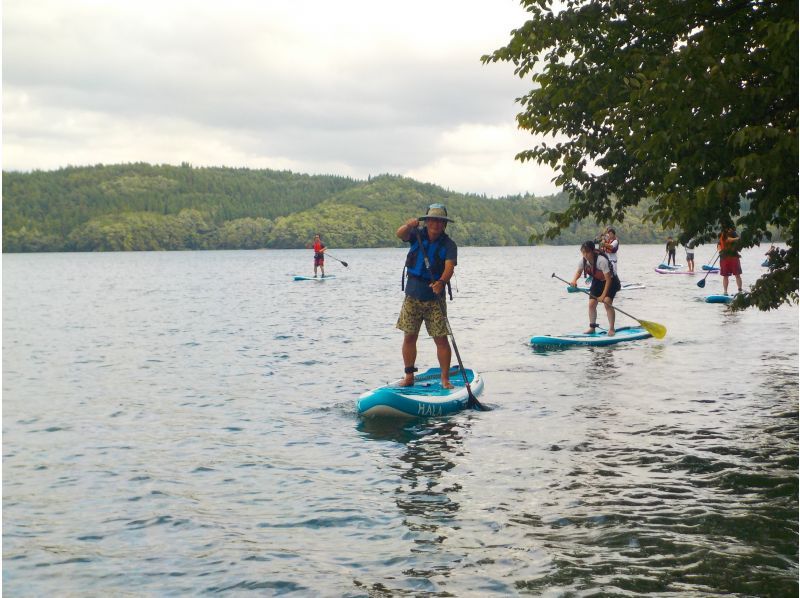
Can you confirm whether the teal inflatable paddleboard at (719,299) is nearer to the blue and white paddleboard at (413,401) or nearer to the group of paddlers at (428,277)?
the group of paddlers at (428,277)

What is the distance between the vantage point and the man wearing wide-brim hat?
11.5 meters

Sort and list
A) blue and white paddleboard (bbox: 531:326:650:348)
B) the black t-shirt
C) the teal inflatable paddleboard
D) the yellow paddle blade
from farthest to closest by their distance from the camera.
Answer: the teal inflatable paddleboard
blue and white paddleboard (bbox: 531:326:650:348)
the yellow paddle blade
the black t-shirt

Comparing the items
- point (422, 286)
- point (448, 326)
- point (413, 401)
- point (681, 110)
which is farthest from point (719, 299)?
point (681, 110)

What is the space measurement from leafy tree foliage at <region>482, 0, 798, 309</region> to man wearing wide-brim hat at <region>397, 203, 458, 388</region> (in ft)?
8.03

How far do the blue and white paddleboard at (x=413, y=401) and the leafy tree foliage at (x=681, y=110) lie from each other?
322cm

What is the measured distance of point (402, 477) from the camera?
344 inches

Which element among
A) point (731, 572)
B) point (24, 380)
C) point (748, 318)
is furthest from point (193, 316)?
point (731, 572)

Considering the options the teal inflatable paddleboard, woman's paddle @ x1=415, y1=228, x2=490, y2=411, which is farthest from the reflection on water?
the teal inflatable paddleboard

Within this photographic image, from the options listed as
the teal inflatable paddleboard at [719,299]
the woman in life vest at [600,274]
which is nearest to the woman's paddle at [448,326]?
the woman in life vest at [600,274]

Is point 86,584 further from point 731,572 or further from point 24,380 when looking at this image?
point 24,380

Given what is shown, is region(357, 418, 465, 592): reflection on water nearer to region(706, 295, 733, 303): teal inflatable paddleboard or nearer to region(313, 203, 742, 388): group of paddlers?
region(313, 203, 742, 388): group of paddlers

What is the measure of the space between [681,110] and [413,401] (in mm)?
5406

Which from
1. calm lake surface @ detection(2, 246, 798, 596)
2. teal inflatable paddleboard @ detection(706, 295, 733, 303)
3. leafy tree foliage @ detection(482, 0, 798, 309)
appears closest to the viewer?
calm lake surface @ detection(2, 246, 798, 596)

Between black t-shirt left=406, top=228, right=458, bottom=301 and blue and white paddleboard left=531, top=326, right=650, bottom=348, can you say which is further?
blue and white paddleboard left=531, top=326, right=650, bottom=348
